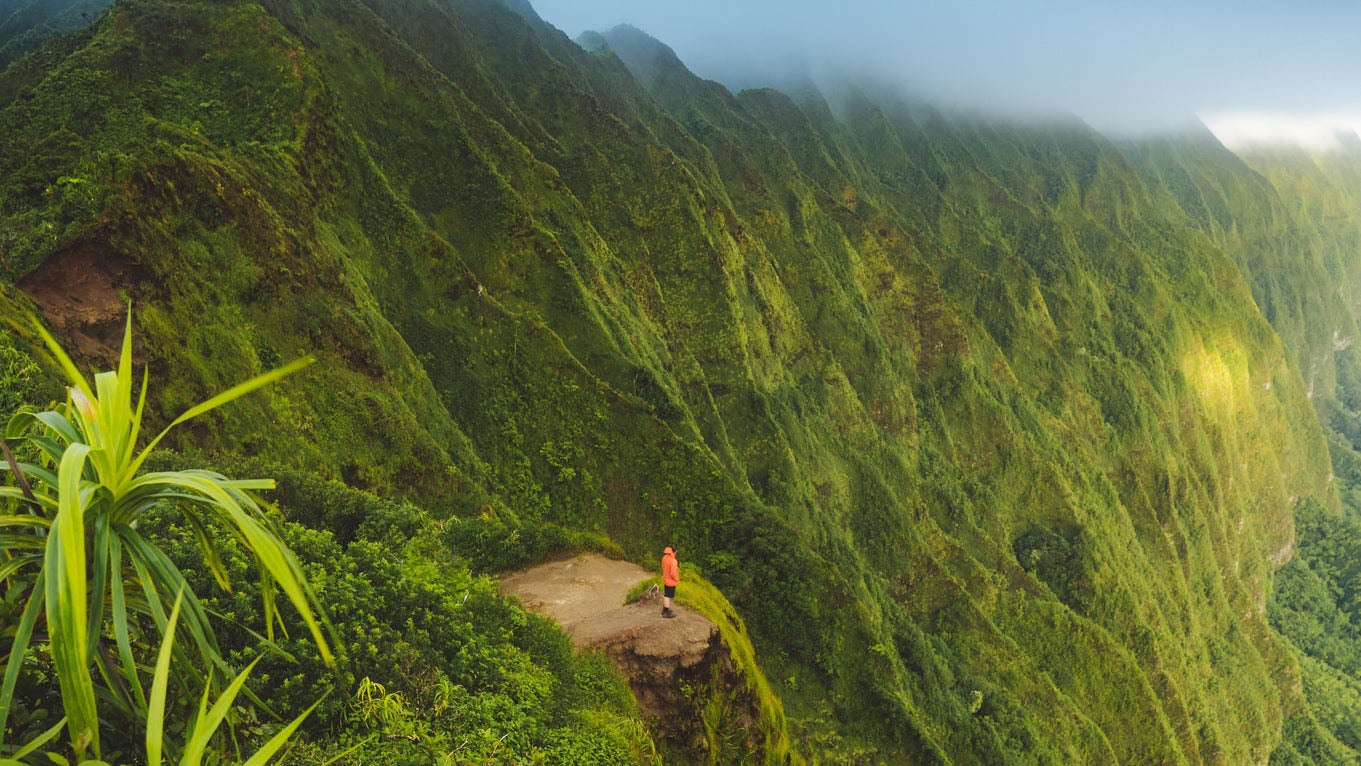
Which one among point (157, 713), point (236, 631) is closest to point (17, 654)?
point (157, 713)

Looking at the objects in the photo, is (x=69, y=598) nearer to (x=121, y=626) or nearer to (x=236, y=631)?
(x=121, y=626)

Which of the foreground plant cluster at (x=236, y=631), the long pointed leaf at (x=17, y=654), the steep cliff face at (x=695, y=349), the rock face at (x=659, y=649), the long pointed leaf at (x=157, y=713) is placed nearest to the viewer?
the long pointed leaf at (x=157, y=713)

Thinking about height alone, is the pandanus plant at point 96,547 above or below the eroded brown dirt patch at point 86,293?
above

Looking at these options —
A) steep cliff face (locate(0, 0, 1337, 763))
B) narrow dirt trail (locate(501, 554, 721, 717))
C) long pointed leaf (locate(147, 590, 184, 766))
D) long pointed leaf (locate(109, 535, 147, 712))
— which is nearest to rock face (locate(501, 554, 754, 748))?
narrow dirt trail (locate(501, 554, 721, 717))

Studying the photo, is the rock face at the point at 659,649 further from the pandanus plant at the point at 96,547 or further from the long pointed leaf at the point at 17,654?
the long pointed leaf at the point at 17,654

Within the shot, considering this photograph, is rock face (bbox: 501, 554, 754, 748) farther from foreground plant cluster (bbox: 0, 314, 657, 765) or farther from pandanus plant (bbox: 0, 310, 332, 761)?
pandanus plant (bbox: 0, 310, 332, 761)

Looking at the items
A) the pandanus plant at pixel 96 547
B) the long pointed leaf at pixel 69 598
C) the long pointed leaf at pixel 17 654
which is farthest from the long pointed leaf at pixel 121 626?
the long pointed leaf at pixel 69 598
